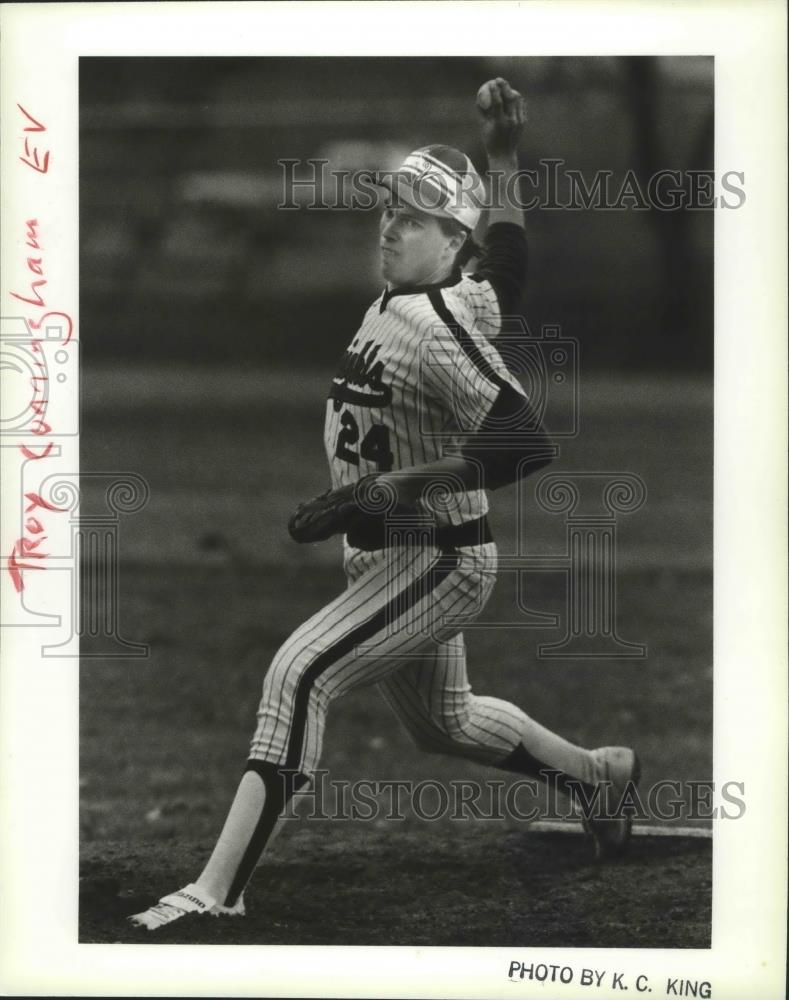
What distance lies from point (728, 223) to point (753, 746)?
1.50 meters

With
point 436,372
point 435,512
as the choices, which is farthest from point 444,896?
point 436,372

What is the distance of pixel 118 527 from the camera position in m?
5.29

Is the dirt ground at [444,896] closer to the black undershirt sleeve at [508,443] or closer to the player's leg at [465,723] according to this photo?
the player's leg at [465,723]

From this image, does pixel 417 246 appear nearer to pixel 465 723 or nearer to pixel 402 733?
pixel 465 723

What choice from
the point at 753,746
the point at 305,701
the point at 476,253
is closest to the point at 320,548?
the point at 305,701

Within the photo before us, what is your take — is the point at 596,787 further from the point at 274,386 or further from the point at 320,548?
the point at 274,386

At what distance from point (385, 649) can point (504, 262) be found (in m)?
1.16

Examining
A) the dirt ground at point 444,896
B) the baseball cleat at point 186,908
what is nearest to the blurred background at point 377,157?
the dirt ground at point 444,896

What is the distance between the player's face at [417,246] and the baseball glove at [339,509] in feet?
1.94

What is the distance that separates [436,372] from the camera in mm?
4996

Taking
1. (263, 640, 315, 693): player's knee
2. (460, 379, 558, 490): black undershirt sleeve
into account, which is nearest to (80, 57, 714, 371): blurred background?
(460, 379, 558, 490): black undershirt sleeve

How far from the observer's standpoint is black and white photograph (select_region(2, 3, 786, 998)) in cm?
502

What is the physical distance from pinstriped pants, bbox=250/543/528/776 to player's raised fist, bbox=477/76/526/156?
1145 millimetres

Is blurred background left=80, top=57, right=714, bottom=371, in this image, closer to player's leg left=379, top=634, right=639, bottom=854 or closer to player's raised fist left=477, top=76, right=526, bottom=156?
player's raised fist left=477, top=76, right=526, bottom=156
